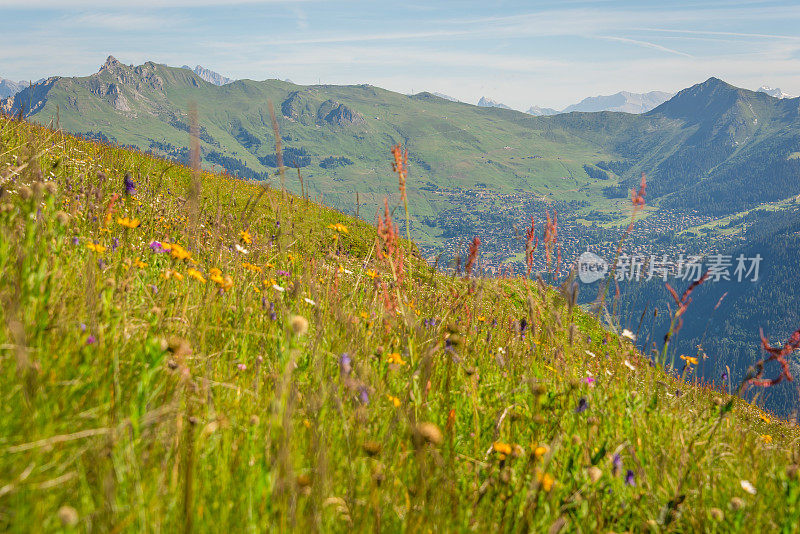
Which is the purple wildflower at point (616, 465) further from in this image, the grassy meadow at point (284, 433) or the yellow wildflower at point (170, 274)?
the yellow wildflower at point (170, 274)

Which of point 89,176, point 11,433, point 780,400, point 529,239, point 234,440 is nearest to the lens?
point 11,433

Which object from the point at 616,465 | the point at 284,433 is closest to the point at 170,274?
the point at 284,433

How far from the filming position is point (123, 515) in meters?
1.47

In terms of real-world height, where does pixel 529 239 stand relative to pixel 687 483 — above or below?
above

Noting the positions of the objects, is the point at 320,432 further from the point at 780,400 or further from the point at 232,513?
the point at 780,400

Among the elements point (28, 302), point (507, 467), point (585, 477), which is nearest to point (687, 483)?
point (585, 477)

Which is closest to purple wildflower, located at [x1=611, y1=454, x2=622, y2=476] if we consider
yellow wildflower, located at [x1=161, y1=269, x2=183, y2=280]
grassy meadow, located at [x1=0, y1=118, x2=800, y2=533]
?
grassy meadow, located at [x1=0, y1=118, x2=800, y2=533]

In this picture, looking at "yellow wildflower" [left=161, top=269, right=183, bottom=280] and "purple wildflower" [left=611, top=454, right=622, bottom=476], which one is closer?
"purple wildflower" [left=611, top=454, right=622, bottom=476]

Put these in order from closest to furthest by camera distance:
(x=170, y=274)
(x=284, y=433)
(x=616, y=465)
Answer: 1. (x=284, y=433)
2. (x=616, y=465)
3. (x=170, y=274)

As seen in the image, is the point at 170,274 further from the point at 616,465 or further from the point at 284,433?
the point at 616,465

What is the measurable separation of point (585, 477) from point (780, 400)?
201 m

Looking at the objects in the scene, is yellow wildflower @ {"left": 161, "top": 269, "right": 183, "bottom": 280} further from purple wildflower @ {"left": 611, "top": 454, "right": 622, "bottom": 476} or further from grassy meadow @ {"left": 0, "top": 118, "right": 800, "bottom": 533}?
purple wildflower @ {"left": 611, "top": 454, "right": 622, "bottom": 476}

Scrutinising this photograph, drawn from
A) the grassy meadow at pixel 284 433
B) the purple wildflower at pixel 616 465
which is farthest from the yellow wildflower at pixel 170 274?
the purple wildflower at pixel 616 465

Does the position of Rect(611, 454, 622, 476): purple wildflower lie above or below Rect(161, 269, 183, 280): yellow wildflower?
below
